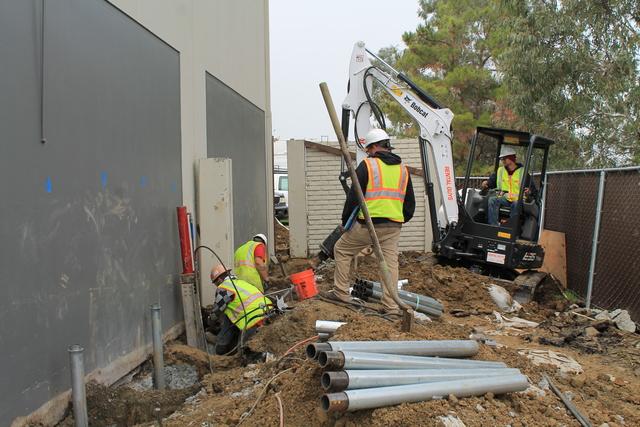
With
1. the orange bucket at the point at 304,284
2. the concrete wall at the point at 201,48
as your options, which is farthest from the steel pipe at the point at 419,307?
the concrete wall at the point at 201,48

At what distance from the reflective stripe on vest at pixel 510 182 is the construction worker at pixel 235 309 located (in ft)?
16.1

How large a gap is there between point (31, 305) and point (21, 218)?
0.58 m

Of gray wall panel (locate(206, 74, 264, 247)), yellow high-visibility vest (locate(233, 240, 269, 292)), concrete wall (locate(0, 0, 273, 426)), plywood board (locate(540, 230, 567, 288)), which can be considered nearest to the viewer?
concrete wall (locate(0, 0, 273, 426))

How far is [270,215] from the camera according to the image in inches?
510

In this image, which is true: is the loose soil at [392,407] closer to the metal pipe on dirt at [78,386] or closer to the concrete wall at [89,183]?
the metal pipe on dirt at [78,386]

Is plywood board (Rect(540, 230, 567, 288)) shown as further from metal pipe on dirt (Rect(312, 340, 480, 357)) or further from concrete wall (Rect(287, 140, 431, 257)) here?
metal pipe on dirt (Rect(312, 340, 480, 357))

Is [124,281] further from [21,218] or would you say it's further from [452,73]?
[452,73]

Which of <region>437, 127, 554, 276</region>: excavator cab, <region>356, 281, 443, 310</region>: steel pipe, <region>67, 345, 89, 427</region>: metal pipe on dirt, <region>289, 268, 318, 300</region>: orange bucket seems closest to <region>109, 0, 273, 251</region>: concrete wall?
<region>289, 268, 318, 300</region>: orange bucket

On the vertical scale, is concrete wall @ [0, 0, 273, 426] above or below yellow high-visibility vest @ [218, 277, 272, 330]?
above

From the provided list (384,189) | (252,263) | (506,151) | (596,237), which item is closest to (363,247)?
(384,189)

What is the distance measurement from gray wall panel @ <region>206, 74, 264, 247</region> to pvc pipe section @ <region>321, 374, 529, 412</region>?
17.8 feet

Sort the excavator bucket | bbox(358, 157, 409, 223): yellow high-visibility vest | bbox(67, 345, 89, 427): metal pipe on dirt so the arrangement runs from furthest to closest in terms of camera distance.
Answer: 1. the excavator bucket
2. bbox(358, 157, 409, 223): yellow high-visibility vest
3. bbox(67, 345, 89, 427): metal pipe on dirt

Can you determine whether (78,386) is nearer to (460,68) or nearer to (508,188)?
(508,188)

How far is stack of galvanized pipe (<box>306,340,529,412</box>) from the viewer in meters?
3.31
